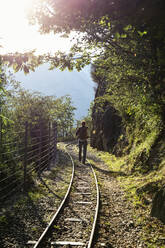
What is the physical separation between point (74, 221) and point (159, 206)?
2.24 metres

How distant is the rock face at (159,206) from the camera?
5.36m

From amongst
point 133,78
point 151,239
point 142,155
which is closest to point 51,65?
point 133,78

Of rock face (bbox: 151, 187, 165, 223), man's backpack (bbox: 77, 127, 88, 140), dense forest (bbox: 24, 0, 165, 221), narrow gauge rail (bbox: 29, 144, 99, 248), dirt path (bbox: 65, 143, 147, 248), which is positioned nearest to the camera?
dense forest (bbox: 24, 0, 165, 221)

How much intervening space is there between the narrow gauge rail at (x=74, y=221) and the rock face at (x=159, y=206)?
1551 millimetres

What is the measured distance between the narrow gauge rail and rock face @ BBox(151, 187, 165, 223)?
5.09 feet

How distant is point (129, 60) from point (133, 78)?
5.88 ft

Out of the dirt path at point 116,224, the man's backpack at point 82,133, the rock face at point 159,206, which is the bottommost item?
the dirt path at point 116,224

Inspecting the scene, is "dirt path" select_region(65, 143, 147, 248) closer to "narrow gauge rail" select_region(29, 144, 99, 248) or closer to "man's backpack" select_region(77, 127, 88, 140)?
"narrow gauge rail" select_region(29, 144, 99, 248)

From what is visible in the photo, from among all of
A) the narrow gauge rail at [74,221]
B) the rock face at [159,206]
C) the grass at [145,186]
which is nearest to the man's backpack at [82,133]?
the grass at [145,186]

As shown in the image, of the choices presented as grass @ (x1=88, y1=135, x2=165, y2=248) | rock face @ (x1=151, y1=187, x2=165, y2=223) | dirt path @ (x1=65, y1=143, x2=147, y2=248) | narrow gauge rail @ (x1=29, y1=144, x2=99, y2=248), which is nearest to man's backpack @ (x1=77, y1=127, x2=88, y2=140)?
grass @ (x1=88, y1=135, x2=165, y2=248)

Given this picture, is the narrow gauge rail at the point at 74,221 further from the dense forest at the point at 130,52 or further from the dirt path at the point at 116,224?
the dense forest at the point at 130,52

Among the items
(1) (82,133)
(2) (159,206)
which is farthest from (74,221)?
(1) (82,133)

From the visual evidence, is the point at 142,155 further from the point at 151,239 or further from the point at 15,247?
the point at 15,247

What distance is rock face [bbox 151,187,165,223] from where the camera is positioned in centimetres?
536
